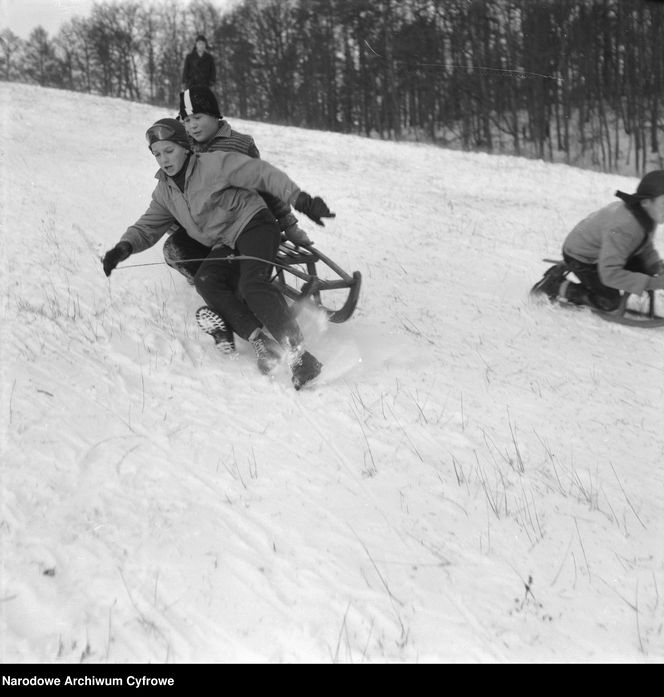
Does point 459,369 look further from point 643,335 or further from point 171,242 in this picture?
point 171,242

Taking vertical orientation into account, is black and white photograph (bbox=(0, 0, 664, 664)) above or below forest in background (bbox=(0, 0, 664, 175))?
below

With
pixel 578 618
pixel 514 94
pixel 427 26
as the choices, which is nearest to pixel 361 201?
pixel 578 618

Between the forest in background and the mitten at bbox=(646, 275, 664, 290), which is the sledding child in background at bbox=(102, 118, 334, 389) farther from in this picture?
the forest in background

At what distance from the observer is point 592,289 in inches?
222

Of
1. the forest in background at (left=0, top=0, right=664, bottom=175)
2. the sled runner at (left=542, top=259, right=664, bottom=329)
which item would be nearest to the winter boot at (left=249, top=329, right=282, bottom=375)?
the sled runner at (left=542, top=259, right=664, bottom=329)

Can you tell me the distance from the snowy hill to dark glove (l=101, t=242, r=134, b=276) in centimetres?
46

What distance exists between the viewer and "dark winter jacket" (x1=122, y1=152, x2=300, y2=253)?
165 inches

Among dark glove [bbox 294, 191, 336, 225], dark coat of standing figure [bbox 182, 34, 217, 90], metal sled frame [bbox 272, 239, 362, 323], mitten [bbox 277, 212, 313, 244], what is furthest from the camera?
dark coat of standing figure [bbox 182, 34, 217, 90]

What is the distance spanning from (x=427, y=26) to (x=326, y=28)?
11283 millimetres

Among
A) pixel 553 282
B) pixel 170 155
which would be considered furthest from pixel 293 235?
pixel 553 282

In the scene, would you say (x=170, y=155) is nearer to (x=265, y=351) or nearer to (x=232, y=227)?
(x=232, y=227)

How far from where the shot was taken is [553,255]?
801 centimetres

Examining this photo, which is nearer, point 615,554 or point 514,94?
point 615,554

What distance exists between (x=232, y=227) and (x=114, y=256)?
837mm
